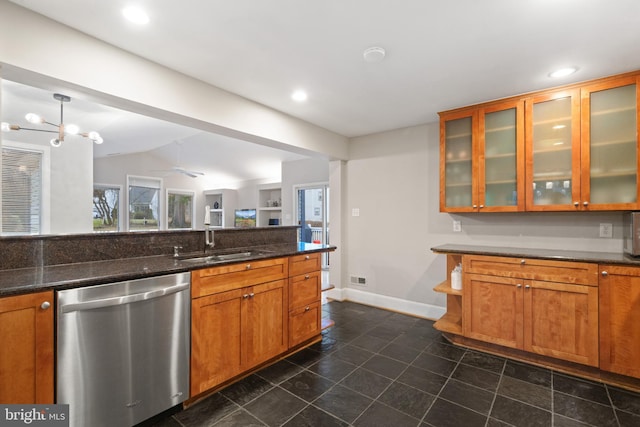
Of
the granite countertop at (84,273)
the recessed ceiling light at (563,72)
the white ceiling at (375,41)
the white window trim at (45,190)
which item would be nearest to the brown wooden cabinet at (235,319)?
the granite countertop at (84,273)

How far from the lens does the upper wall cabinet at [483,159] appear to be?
2.83 metres

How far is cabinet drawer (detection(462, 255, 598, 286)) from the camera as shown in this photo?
2287 mm

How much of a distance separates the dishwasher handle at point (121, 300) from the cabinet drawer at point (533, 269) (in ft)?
8.13

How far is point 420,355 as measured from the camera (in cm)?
268

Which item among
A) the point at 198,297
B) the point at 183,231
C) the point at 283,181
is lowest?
the point at 198,297

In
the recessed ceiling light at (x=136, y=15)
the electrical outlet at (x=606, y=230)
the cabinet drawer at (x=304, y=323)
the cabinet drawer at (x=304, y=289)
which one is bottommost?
the cabinet drawer at (x=304, y=323)

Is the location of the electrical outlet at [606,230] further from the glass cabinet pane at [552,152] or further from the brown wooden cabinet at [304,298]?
the brown wooden cabinet at [304,298]

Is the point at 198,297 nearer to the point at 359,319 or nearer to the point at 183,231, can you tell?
the point at 183,231

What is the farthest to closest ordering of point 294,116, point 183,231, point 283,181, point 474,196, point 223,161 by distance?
1. point 223,161
2. point 283,181
3. point 294,116
4. point 474,196
5. point 183,231

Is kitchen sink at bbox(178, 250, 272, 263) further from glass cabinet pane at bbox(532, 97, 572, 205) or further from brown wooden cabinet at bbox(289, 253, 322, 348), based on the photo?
glass cabinet pane at bbox(532, 97, 572, 205)

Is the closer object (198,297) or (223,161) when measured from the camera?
(198,297)

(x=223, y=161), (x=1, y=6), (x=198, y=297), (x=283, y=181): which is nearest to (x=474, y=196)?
(x=198, y=297)

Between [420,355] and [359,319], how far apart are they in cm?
100

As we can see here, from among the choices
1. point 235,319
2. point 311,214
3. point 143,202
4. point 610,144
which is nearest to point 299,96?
point 235,319
